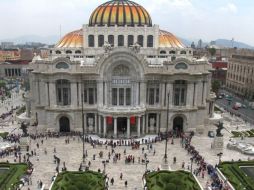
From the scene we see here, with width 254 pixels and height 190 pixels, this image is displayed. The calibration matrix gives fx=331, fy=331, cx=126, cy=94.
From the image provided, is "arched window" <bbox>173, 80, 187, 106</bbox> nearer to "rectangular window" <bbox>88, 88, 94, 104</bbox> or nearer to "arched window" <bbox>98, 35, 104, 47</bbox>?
"rectangular window" <bbox>88, 88, 94, 104</bbox>

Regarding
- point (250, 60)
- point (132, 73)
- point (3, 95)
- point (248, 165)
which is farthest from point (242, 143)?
point (3, 95)

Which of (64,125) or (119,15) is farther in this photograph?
(119,15)

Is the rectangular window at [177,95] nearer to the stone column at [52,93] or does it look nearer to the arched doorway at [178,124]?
the arched doorway at [178,124]

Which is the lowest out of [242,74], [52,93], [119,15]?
[242,74]

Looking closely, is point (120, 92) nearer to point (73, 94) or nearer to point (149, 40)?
point (73, 94)

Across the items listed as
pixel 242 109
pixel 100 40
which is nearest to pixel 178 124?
pixel 100 40

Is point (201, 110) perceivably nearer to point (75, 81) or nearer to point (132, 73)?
point (132, 73)
